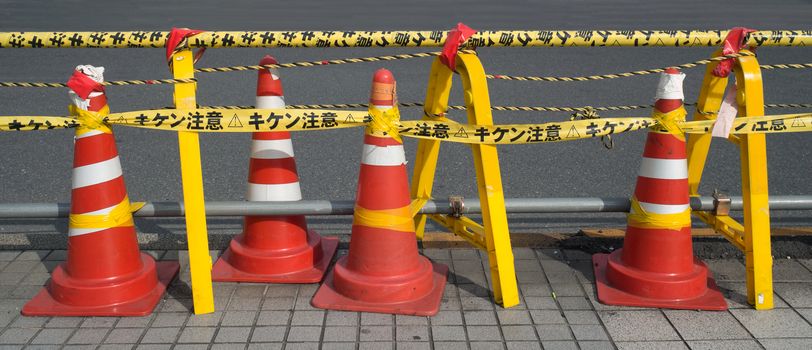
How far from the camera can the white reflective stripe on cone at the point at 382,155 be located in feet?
13.7

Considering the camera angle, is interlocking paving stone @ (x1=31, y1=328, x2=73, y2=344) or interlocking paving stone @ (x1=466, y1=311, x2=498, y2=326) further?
interlocking paving stone @ (x1=466, y1=311, x2=498, y2=326)

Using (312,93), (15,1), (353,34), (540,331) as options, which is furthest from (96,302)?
(15,1)

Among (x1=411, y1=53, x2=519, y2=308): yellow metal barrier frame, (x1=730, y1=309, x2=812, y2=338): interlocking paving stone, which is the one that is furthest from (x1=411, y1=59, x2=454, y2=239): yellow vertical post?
(x1=730, y1=309, x2=812, y2=338): interlocking paving stone

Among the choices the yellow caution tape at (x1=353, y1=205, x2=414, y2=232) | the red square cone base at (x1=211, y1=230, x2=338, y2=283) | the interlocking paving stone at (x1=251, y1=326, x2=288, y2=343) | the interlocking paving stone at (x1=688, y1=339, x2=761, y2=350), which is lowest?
the interlocking paving stone at (x1=688, y1=339, x2=761, y2=350)

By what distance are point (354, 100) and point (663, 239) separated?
5533mm

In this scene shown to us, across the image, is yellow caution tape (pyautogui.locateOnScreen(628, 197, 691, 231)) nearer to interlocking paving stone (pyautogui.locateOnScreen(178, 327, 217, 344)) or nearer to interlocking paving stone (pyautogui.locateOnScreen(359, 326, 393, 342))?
interlocking paving stone (pyautogui.locateOnScreen(359, 326, 393, 342))

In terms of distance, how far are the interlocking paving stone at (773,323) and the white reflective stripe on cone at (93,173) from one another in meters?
3.20

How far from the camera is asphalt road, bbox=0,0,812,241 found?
6.54m

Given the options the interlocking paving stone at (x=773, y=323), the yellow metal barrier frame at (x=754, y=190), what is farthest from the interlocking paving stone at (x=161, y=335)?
the yellow metal barrier frame at (x=754, y=190)

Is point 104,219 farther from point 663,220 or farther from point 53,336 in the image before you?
point 663,220

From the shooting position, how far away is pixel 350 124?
4.15 metres

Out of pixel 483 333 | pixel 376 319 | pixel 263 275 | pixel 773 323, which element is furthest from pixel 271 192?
pixel 773 323

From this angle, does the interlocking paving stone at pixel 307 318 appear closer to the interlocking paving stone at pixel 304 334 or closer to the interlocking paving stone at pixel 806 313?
the interlocking paving stone at pixel 304 334

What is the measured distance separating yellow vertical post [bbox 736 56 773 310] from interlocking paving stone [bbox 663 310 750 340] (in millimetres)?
239
